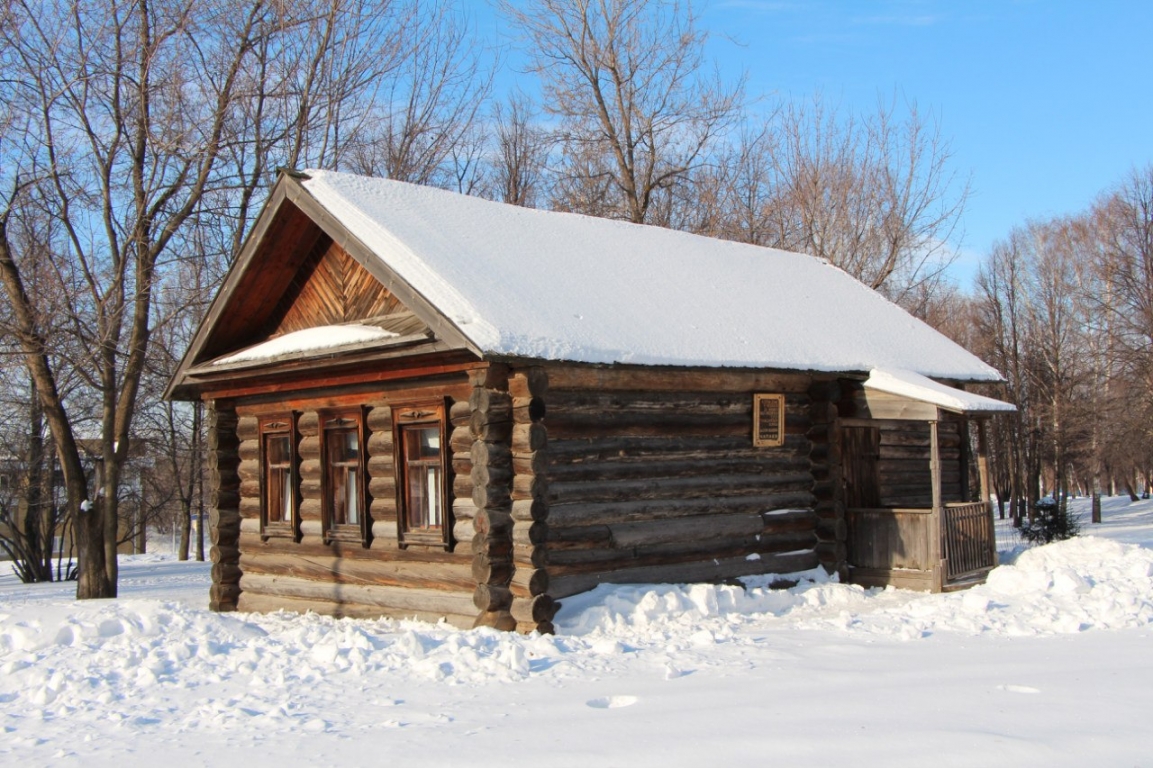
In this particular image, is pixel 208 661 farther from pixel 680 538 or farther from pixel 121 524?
pixel 121 524

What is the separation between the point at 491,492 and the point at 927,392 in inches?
237

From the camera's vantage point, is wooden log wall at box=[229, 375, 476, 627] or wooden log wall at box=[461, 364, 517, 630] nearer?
wooden log wall at box=[461, 364, 517, 630]

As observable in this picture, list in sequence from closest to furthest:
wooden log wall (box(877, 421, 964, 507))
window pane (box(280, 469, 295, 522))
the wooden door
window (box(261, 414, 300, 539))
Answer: window (box(261, 414, 300, 539)), window pane (box(280, 469, 295, 522)), the wooden door, wooden log wall (box(877, 421, 964, 507))

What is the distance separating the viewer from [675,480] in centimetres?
1296

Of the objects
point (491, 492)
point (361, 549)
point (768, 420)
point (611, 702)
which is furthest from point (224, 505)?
point (611, 702)

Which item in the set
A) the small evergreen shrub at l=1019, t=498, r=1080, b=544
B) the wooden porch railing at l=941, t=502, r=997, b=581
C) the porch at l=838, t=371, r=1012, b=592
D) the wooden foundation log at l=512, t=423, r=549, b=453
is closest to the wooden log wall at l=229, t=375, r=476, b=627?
the wooden foundation log at l=512, t=423, r=549, b=453

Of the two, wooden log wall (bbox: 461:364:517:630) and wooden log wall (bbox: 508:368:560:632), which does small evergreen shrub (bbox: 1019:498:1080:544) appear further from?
wooden log wall (bbox: 461:364:517:630)

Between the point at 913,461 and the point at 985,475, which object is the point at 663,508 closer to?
the point at 985,475

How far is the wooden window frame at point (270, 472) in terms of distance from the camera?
14242 mm

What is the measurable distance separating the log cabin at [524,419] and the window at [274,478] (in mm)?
31

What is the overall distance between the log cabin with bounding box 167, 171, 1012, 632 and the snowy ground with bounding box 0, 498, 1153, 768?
2.85 ft

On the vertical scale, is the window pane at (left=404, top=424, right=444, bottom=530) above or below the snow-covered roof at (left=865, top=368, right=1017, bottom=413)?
below

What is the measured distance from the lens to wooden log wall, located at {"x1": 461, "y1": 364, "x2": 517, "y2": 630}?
36.7 ft

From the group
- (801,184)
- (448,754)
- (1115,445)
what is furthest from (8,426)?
(1115,445)
